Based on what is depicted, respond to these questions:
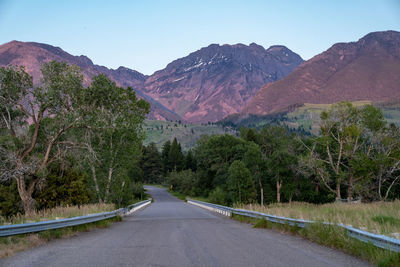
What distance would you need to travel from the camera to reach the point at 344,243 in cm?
914

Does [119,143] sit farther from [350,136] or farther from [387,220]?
[350,136]

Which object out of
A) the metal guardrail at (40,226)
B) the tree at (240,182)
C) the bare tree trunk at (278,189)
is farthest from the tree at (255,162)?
the metal guardrail at (40,226)

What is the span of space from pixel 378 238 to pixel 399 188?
179 feet

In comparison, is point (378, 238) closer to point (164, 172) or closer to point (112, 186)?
point (112, 186)

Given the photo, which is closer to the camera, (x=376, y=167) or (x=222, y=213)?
(x=222, y=213)

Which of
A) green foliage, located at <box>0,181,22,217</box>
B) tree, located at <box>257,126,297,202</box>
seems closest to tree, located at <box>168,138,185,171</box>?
tree, located at <box>257,126,297,202</box>

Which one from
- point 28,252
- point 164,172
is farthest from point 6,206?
point 164,172

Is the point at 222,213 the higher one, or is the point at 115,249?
the point at 115,249

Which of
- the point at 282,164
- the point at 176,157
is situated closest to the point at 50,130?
the point at 282,164

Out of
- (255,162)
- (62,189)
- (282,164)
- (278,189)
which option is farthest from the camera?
(255,162)

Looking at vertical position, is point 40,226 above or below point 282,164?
above

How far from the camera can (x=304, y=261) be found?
298 inches

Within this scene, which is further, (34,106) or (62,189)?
(62,189)

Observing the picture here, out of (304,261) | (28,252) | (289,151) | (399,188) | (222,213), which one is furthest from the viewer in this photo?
(289,151)
